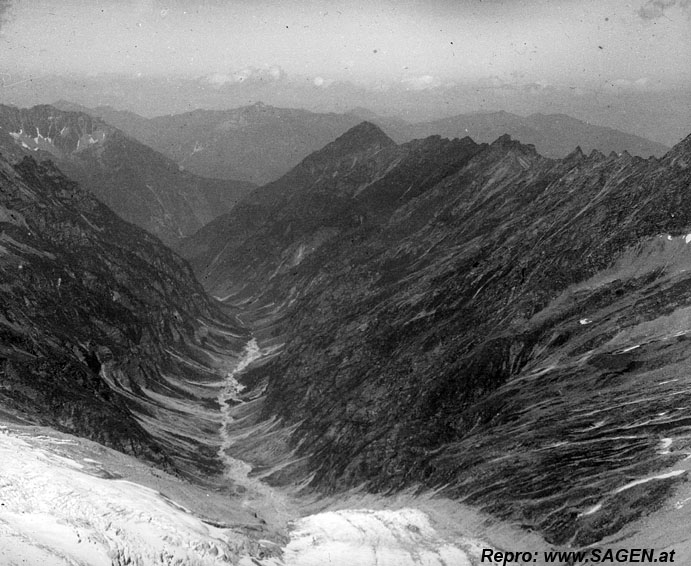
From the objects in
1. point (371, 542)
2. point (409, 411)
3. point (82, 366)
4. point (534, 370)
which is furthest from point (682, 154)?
point (82, 366)

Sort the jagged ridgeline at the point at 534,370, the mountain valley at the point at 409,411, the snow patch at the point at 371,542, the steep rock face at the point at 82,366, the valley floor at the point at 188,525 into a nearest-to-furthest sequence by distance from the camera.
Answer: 1. the valley floor at the point at 188,525
2. the mountain valley at the point at 409,411
3. the snow patch at the point at 371,542
4. the jagged ridgeline at the point at 534,370
5. the steep rock face at the point at 82,366

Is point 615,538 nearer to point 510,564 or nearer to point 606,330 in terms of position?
point 510,564

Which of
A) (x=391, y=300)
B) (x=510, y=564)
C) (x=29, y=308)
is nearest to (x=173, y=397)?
(x=29, y=308)

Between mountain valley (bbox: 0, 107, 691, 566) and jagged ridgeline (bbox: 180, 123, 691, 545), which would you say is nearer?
mountain valley (bbox: 0, 107, 691, 566)

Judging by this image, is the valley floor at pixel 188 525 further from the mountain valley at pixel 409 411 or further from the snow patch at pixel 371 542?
the mountain valley at pixel 409 411

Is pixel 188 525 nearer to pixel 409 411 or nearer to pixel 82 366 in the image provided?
pixel 409 411

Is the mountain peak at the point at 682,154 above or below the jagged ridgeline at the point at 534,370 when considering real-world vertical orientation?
above

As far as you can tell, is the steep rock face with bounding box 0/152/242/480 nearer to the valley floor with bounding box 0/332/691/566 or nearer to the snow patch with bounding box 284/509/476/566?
the valley floor with bounding box 0/332/691/566

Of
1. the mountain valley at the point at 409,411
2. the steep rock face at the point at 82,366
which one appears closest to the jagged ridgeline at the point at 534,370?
the mountain valley at the point at 409,411

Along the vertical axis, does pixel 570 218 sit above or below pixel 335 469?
above

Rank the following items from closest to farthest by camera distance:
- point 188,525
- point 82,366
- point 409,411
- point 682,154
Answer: point 188,525 → point 409,411 → point 82,366 → point 682,154

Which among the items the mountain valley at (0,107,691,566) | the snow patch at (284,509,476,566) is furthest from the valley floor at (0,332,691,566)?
the mountain valley at (0,107,691,566)
